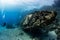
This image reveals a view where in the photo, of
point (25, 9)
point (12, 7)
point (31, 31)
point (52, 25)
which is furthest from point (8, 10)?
point (52, 25)

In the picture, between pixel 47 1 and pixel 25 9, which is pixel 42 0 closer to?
pixel 47 1

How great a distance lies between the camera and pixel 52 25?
119 cm

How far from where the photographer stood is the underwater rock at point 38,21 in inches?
46.5

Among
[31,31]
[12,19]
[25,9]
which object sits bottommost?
[31,31]

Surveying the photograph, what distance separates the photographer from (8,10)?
48.0 inches

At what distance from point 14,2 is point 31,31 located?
1.13 ft

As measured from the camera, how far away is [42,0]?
48.5 inches

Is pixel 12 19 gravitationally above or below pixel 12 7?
below

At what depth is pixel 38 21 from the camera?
118 centimetres

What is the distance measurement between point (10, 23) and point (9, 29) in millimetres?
62

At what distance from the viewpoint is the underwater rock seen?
1.18 metres

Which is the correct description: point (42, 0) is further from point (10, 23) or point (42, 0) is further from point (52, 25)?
point (10, 23)

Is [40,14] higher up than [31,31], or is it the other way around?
[40,14]

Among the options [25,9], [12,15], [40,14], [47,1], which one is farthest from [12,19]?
[47,1]
